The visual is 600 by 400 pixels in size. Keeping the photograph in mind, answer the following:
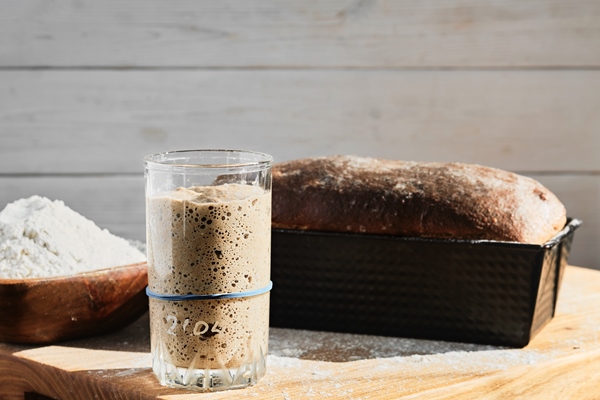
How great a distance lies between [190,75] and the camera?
6.08 feet

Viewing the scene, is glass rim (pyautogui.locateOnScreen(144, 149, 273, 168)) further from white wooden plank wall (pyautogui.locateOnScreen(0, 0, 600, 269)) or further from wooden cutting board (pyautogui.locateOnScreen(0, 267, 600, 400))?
white wooden plank wall (pyautogui.locateOnScreen(0, 0, 600, 269))

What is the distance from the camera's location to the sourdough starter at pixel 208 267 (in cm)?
75

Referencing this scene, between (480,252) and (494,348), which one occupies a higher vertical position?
→ (480,252)

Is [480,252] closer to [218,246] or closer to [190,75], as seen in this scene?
[218,246]

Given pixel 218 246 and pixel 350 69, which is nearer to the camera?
pixel 218 246

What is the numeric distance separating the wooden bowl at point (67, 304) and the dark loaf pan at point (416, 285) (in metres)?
0.20

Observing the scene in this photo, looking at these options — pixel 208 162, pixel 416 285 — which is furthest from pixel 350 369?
pixel 208 162

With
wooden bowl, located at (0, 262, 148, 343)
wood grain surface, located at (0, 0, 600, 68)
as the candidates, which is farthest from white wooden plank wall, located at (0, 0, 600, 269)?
wooden bowl, located at (0, 262, 148, 343)

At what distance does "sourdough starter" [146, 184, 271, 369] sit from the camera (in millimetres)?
752

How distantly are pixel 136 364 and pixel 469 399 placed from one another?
36 centimetres

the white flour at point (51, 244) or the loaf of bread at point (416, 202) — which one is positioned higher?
the loaf of bread at point (416, 202)

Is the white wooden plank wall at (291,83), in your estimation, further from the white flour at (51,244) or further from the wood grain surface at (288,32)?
the white flour at (51,244)

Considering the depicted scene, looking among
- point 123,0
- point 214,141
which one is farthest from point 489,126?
point 123,0

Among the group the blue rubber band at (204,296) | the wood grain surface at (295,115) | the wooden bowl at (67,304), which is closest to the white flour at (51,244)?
the wooden bowl at (67,304)
